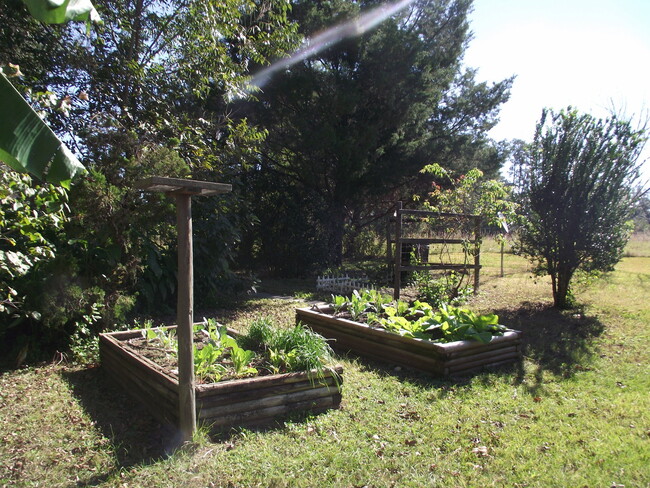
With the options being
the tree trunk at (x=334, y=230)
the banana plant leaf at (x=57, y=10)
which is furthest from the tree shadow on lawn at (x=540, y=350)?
the tree trunk at (x=334, y=230)

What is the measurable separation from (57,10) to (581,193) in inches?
357

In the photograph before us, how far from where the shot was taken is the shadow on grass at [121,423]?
3402 mm

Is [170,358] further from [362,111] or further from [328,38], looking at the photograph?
[328,38]

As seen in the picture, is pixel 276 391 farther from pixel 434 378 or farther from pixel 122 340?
pixel 122 340

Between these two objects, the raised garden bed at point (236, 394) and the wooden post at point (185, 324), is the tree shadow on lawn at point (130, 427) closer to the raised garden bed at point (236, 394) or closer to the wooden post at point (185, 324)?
the raised garden bed at point (236, 394)

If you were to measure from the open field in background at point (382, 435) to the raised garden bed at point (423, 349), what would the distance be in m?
0.16

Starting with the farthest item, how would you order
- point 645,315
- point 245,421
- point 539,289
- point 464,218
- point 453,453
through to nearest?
1. point 539,289
2. point 464,218
3. point 645,315
4. point 245,421
5. point 453,453

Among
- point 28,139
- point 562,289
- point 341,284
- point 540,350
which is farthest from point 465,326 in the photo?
point 341,284

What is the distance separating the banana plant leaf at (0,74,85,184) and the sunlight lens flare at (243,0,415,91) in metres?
11.8

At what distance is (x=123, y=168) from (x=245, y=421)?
4.34m

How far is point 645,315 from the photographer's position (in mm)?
8344

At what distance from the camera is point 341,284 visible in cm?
1198

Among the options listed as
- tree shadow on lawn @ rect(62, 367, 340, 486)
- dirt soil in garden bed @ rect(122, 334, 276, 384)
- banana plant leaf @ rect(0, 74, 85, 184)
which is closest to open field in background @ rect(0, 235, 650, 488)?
tree shadow on lawn @ rect(62, 367, 340, 486)

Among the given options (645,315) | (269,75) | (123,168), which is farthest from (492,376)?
(269,75)
